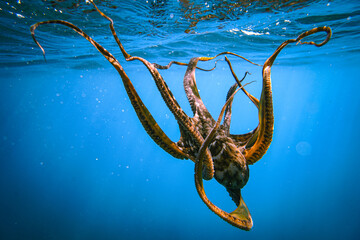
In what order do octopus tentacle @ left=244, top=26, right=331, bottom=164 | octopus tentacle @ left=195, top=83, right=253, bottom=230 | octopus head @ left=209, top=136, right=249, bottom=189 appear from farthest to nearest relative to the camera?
1. octopus head @ left=209, top=136, right=249, bottom=189
2. octopus tentacle @ left=244, top=26, right=331, bottom=164
3. octopus tentacle @ left=195, top=83, right=253, bottom=230

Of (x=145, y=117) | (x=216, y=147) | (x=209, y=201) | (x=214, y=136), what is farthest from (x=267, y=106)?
(x=145, y=117)

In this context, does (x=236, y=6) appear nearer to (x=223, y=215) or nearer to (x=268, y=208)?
(x=223, y=215)

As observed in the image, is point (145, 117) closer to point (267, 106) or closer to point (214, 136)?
point (214, 136)

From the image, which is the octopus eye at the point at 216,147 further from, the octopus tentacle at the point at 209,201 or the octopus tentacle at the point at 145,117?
the octopus tentacle at the point at 209,201

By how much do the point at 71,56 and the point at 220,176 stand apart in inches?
681

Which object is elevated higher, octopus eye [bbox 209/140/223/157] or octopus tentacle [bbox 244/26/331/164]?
octopus tentacle [bbox 244/26/331/164]

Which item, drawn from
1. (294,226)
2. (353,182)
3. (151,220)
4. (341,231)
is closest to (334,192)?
(353,182)

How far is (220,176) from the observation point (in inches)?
90.1

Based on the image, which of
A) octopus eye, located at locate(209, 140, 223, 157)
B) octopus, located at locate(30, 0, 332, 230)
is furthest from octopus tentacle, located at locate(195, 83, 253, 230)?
octopus eye, located at locate(209, 140, 223, 157)

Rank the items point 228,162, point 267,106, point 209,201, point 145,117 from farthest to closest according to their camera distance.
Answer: point 228,162 → point 145,117 → point 267,106 → point 209,201

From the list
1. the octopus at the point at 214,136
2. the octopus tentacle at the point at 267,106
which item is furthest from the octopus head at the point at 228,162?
the octopus tentacle at the point at 267,106

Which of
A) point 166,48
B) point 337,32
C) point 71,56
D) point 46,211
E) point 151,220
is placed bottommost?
point 46,211

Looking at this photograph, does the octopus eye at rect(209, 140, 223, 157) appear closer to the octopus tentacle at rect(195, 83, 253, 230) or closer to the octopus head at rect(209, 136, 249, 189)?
the octopus head at rect(209, 136, 249, 189)

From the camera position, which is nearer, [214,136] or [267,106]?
[267,106]
